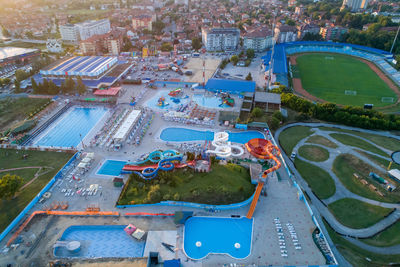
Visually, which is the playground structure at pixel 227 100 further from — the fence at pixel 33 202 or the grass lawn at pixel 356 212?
the fence at pixel 33 202

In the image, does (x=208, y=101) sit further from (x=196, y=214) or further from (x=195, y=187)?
(x=196, y=214)

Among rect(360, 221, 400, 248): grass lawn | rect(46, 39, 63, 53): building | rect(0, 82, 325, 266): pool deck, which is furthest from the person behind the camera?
rect(46, 39, 63, 53): building

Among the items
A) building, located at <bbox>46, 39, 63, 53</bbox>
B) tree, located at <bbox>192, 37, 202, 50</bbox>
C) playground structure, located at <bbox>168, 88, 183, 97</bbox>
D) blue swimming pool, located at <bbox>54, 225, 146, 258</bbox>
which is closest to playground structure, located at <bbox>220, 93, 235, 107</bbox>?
playground structure, located at <bbox>168, 88, 183, 97</bbox>

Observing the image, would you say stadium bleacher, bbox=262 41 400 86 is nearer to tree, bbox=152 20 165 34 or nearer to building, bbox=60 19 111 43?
tree, bbox=152 20 165 34

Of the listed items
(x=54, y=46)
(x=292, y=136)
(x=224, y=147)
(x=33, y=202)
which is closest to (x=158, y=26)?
(x=54, y=46)

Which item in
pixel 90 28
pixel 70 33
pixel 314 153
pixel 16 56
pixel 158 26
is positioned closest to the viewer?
pixel 314 153

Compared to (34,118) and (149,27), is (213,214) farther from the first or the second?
(149,27)
